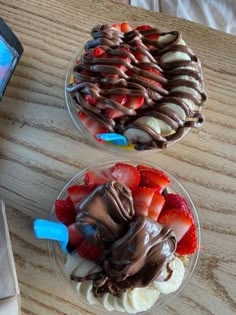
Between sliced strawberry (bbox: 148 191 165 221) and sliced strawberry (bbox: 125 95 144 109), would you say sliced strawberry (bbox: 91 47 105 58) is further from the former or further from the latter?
sliced strawberry (bbox: 148 191 165 221)

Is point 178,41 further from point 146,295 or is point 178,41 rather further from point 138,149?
point 146,295

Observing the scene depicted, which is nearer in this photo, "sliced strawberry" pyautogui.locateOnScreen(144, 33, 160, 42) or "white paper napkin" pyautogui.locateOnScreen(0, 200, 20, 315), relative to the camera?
"white paper napkin" pyautogui.locateOnScreen(0, 200, 20, 315)

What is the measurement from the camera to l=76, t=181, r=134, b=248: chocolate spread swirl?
1.03 m

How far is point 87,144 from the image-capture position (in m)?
1.28

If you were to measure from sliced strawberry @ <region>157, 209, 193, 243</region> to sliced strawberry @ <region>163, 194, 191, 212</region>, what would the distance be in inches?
1.3

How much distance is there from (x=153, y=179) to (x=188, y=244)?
6.9 inches

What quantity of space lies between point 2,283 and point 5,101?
0.51m

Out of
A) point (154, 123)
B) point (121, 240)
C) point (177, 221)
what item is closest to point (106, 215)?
point (121, 240)

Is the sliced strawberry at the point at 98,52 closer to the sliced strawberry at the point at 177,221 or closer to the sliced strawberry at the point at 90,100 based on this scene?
the sliced strawberry at the point at 90,100

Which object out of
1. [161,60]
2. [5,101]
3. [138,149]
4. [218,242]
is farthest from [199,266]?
[5,101]

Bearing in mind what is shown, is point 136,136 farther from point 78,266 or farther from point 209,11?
point 209,11

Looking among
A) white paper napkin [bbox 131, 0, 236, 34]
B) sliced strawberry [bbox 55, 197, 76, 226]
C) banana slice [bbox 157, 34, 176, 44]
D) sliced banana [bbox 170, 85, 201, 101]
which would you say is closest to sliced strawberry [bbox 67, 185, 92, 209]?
sliced strawberry [bbox 55, 197, 76, 226]

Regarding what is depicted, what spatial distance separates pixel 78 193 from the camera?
3.67ft

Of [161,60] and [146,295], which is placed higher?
[161,60]
